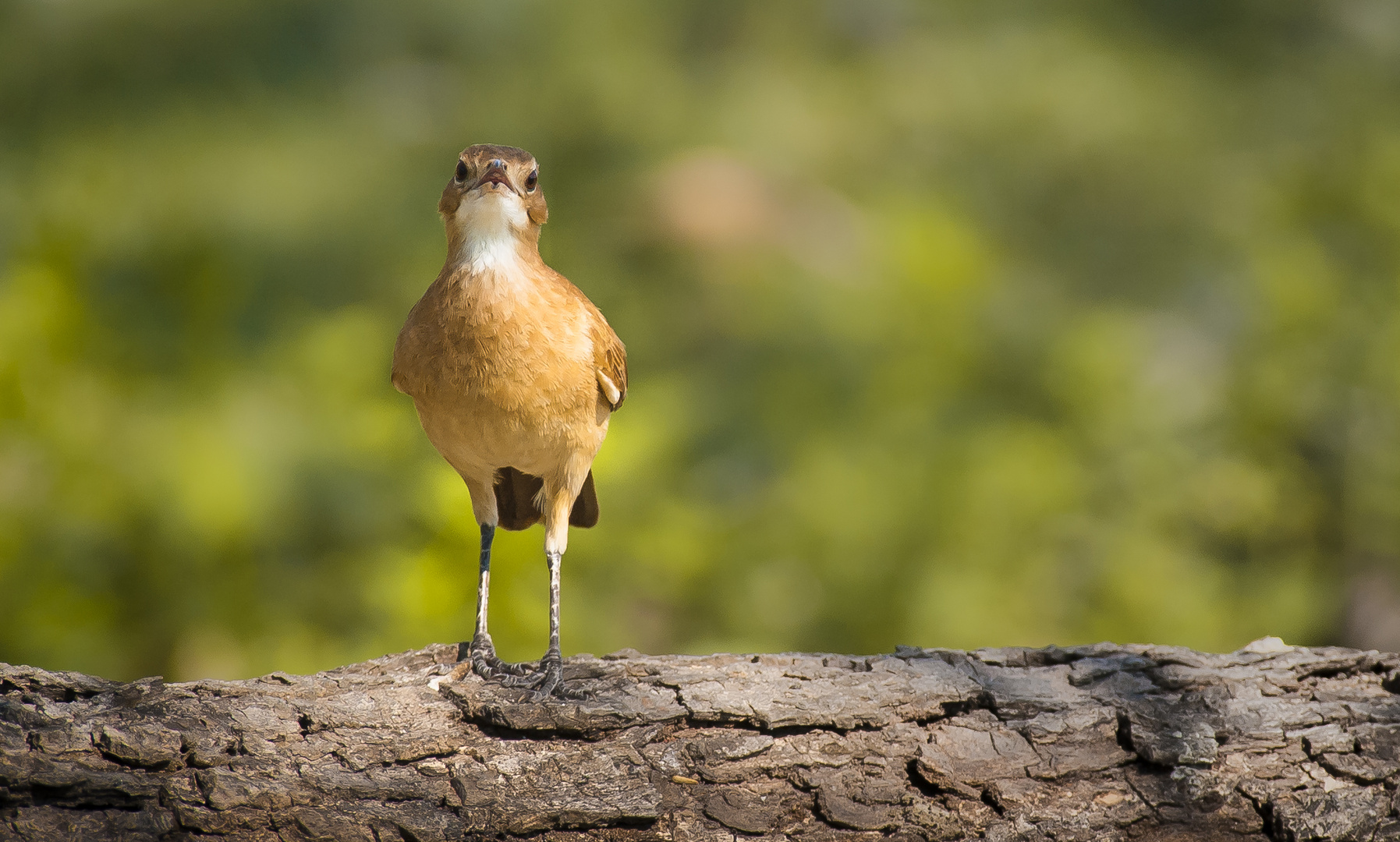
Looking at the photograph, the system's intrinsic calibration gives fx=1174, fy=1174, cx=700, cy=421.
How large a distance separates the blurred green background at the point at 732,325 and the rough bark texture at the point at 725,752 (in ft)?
4.44

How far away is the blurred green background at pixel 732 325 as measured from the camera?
483 centimetres

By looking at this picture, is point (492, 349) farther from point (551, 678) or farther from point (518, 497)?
point (551, 678)

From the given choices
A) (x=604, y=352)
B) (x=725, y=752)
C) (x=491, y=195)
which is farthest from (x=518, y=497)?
(x=725, y=752)

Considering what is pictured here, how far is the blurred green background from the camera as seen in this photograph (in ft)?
15.8

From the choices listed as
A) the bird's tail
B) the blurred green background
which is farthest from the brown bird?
the blurred green background

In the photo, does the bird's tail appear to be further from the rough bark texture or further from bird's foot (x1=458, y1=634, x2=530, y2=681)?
the rough bark texture

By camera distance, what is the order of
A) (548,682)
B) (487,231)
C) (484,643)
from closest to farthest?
(548,682) → (487,231) → (484,643)

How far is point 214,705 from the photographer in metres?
2.78

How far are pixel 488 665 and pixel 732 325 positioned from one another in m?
4.01

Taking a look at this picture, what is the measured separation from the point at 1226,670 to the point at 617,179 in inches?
198

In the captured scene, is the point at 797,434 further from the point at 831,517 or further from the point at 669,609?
the point at 669,609

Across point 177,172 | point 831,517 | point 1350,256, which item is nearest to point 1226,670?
point 831,517

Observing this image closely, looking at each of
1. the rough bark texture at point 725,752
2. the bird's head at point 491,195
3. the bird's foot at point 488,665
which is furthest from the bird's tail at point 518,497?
the bird's head at point 491,195

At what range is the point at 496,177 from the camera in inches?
126
